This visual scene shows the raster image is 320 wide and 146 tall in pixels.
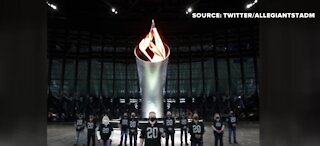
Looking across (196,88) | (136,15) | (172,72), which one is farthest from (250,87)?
(136,15)

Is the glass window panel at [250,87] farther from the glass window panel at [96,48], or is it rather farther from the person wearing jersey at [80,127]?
the person wearing jersey at [80,127]

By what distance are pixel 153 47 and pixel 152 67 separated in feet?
3.61

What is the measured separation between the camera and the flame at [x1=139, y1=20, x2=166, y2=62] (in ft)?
70.9

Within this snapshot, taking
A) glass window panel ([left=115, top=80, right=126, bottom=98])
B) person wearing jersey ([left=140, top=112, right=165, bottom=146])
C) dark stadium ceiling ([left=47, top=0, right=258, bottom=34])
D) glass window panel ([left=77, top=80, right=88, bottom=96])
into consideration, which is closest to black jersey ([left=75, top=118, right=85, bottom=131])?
person wearing jersey ([left=140, top=112, right=165, bottom=146])

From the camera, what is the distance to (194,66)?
40.8m

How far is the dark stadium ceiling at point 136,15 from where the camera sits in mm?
36156

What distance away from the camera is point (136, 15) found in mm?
38750

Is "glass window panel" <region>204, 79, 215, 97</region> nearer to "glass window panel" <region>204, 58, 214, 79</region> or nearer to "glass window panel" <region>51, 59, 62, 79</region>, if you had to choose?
"glass window panel" <region>204, 58, 214, 79</region>

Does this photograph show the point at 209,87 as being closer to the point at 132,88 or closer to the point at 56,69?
the point at 132,88

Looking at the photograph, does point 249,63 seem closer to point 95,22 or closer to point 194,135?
point 95,22

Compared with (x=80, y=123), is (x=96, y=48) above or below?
above

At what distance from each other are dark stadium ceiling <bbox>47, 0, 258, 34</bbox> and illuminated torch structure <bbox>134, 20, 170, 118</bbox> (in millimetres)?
13462

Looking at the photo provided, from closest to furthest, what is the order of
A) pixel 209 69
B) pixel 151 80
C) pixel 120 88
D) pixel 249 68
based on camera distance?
pixel 151 80 < pixel 249 68 < pixel 209 69 < pixel 120 88

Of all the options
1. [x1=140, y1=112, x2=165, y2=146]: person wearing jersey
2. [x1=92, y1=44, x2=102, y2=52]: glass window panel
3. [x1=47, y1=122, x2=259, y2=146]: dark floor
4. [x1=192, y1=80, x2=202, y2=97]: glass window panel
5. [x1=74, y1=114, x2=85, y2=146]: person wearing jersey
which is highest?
[x1=92, y1=44, x2=102, y2=52]: glass window panel
